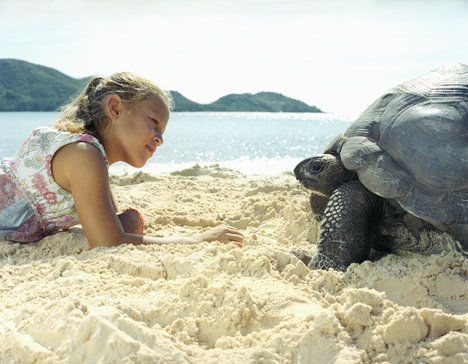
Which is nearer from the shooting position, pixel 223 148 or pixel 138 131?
pixel 138 131

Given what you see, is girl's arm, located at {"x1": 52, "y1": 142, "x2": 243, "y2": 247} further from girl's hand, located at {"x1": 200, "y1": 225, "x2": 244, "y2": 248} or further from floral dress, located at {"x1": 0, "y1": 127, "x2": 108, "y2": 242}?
floral dress, located at {"x1": 0, "y1": 127, "x2": 108, "y2": 242}

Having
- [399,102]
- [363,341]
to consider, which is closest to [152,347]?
[363,341]

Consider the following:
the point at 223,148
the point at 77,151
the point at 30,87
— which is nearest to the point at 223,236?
the point at 77,151

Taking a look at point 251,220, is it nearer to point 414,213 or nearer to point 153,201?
point 153,201

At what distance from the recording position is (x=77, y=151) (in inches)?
80.4

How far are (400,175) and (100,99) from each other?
5.23ft

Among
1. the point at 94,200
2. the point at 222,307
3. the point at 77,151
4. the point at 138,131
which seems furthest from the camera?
the point at 138,131

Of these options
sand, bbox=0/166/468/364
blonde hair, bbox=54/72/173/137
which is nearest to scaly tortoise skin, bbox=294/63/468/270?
sand, bbox=0/166/468/364

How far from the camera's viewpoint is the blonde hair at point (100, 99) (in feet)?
7.35

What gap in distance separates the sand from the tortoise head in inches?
19.0

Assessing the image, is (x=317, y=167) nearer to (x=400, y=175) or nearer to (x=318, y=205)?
(x=318, y=205)

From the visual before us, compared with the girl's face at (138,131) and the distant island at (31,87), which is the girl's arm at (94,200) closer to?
the girl's face at (138,131)

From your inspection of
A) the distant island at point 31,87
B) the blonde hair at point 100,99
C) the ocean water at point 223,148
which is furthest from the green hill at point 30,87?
the blonde hair at point 100,99

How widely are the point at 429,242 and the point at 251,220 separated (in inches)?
49.6
